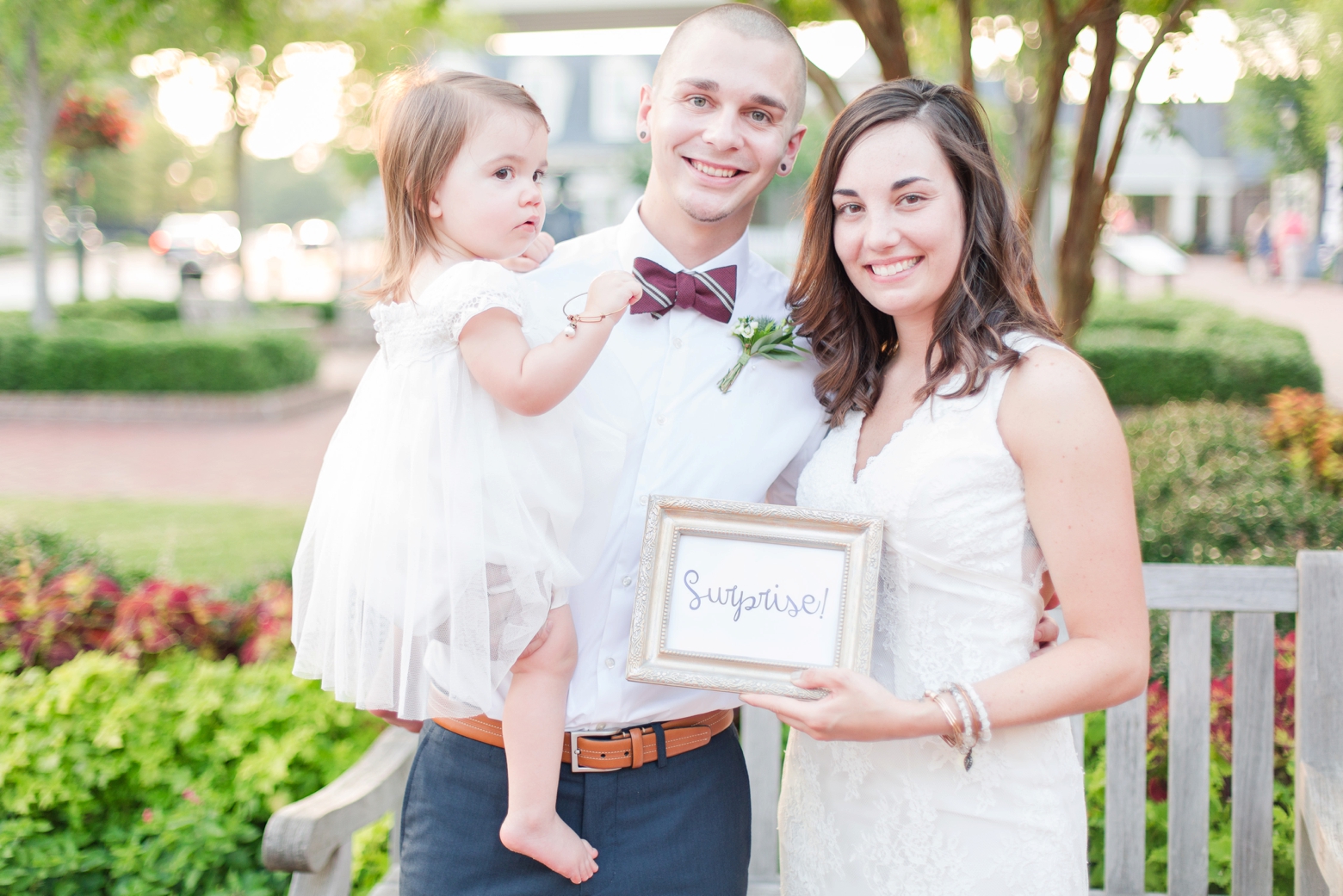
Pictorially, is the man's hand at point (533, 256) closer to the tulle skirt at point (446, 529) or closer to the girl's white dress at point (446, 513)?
the girl's white dress at point (446, 513)

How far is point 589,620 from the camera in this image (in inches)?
85.0

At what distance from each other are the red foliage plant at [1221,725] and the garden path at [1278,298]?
31.0 feet

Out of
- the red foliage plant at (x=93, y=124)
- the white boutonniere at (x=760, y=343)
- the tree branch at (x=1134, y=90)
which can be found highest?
the red foliage plant at (x=93, y=124)

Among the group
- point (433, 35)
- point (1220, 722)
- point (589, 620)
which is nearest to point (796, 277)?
point (589, 620)

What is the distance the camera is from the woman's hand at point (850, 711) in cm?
178

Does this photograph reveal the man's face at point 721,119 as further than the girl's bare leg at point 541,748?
Yes

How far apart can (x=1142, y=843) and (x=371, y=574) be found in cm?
202

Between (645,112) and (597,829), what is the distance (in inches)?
61.8

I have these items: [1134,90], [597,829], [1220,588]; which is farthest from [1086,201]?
[597,829]

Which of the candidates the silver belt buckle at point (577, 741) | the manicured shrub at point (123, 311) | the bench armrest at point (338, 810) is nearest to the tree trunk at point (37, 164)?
the manicured shrub at point (123, 311)

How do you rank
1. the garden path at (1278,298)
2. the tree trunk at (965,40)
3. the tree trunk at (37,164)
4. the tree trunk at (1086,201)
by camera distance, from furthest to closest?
the garden path at (1278,298), the tree trunk at (37,164), the tree trunk at (965,40), the tree trunk at (1086,201)

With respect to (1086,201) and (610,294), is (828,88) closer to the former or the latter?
(1086,201)

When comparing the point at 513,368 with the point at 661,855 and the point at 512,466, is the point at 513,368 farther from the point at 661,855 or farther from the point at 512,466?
the point at 661,855

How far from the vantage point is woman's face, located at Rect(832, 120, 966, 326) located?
2004mm
